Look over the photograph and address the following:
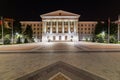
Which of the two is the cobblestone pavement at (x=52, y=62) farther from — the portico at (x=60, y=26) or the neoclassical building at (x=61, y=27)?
the portico at (x=60, y=26)

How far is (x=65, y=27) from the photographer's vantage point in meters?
89.8

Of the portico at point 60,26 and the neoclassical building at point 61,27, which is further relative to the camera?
the neoclassical building at point 61,27

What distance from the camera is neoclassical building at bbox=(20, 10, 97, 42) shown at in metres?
→ 86.1

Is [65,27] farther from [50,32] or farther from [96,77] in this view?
[96,77]

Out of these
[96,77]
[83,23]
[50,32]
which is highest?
[83,23]

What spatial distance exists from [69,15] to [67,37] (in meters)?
12.5

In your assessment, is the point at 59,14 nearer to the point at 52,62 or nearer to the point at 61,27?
the point at 61,27

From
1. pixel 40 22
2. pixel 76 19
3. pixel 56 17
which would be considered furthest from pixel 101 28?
pixel 40 22

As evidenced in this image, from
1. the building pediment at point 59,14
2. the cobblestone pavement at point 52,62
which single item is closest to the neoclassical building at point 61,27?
the building pediment at point 59,14

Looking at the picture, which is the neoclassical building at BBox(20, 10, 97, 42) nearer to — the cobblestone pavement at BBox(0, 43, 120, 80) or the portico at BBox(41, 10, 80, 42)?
the portico at BBox(41, 10, 80, 42)

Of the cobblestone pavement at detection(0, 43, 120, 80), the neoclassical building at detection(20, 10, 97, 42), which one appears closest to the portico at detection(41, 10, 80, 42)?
the neoclassical building at detection(20, 10, 97, 42)

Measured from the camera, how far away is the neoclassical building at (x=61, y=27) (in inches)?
3388

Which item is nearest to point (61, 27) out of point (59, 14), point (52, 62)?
point (59, 14)

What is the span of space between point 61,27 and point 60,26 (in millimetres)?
836
